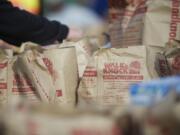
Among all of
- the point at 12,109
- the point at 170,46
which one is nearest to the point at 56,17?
the point at 170,46

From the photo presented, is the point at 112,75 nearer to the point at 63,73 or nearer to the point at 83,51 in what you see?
the point at 63,73

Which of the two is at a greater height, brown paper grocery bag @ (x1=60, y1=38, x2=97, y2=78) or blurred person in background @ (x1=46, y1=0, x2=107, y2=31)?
blurred person in background @ (x1=46, y1=0, x2=107, y2=31)

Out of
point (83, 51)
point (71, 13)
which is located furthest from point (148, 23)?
point (71, 13)

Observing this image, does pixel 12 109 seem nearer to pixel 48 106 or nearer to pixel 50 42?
pixel 48 106

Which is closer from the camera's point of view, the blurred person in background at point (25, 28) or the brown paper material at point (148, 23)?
the brown paper material at point (148, 23)

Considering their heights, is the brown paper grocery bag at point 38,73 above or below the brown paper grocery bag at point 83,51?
below

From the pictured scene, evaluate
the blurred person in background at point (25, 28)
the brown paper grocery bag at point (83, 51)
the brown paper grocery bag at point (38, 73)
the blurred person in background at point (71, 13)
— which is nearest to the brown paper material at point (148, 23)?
the brown paper grocery bag at point (83, 51)

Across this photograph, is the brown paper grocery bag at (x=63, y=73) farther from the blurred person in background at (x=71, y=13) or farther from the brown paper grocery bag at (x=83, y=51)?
the blurred person in background at (x=71, y=13)

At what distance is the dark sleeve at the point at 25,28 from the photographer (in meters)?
2.21

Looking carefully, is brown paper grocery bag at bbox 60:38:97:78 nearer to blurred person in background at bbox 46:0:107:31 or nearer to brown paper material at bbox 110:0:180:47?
brown paper material at bbox 110:0:180:47

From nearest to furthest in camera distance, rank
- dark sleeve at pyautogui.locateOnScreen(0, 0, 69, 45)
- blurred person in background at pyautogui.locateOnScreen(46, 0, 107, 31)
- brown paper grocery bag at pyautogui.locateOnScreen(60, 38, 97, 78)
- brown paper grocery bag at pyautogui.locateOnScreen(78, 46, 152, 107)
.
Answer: brown paper grocery bag at pyautogui.locateOnScreen(78, 46, 152, 107)
brown paper grocery bag at pyautogui.locateOnScreen(60, 38, 97, 78)
dark sleeve at pyautogui.locateOnScreen(0, 0, 69, 45)
blurred person in background at pyautogui.locateOnScreen(46, 0, 107, 31)

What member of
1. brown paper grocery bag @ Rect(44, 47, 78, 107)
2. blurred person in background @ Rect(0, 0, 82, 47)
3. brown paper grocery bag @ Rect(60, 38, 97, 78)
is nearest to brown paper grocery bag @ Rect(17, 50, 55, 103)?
brown paper grocery bag @ Rect(44, 47, 78, 107)

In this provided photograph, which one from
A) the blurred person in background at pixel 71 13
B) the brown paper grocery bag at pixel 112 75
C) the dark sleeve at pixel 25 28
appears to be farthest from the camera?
the blurred person in background at pixel 71 13

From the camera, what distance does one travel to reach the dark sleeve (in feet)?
7.23
